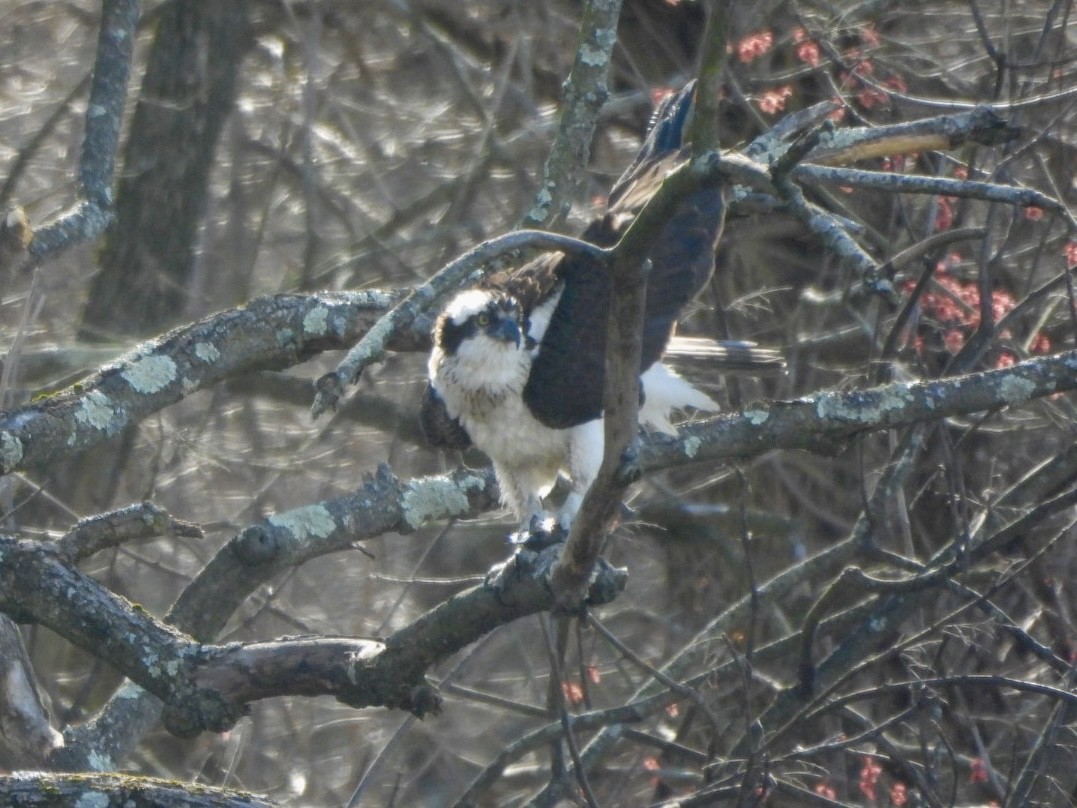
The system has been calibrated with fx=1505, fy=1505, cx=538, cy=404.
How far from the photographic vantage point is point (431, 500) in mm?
3854

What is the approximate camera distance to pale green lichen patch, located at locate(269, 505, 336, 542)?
3.51 meters

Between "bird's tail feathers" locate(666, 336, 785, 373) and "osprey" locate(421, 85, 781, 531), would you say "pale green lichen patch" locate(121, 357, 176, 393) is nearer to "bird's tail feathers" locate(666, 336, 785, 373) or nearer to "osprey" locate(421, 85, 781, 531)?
"osprey" locate(421, 85, 781, 531)

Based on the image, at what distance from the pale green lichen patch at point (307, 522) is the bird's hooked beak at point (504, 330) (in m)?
0.91

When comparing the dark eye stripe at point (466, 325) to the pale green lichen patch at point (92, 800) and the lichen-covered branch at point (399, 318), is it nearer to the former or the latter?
the lichen-covered branch at point (399, 318)

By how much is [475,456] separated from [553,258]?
1.86m

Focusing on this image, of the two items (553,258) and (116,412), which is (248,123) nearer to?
(553,258)

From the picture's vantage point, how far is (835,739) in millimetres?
4176

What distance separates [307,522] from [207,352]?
46 centimetres

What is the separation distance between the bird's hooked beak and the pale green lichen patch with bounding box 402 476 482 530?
493 mm

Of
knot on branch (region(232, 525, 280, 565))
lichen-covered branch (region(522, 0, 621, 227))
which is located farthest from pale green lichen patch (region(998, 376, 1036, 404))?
knot on branch (region(232, 525, 280, 565))

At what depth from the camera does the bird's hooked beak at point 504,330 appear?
169 inches

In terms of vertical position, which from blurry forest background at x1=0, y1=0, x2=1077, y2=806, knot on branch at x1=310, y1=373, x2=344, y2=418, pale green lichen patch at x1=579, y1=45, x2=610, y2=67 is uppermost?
pale green lichen patch at x1=579, y1=45, x2=610, y2=67

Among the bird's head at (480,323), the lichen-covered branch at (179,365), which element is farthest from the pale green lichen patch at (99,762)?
A: the bird's head at (480,323)

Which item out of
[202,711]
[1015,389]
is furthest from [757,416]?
[202,711]
